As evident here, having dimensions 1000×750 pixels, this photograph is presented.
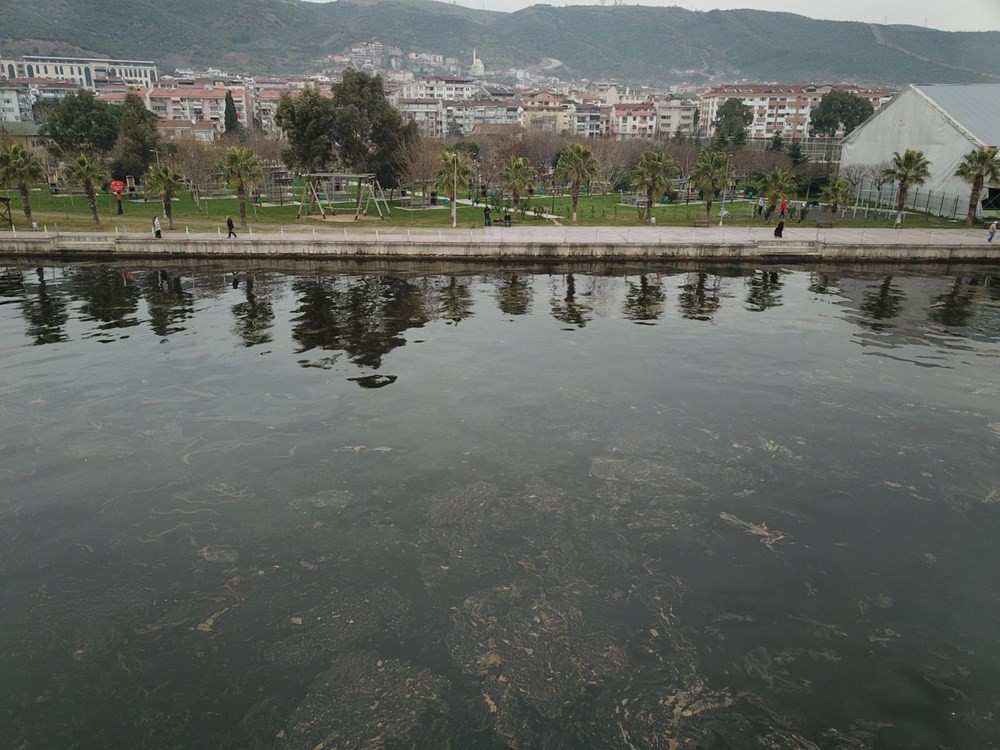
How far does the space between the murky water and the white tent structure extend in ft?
127

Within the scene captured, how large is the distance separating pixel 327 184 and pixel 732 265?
1888 inches

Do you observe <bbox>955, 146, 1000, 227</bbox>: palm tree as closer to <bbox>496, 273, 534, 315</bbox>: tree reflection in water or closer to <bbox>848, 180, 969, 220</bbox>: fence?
<bbox>848, 180, 969, 220</bbox>: fence

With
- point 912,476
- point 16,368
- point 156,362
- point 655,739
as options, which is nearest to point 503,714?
point 655,739

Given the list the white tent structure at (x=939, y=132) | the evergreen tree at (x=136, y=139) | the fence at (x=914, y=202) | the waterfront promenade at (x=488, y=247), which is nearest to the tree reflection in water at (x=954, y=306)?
the waterfront promenade at (x=488, y=247)

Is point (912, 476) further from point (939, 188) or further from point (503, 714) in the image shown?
point (939, 188)

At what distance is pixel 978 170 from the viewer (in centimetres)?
5059

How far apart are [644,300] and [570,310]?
4595mm

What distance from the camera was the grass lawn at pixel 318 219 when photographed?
171ft

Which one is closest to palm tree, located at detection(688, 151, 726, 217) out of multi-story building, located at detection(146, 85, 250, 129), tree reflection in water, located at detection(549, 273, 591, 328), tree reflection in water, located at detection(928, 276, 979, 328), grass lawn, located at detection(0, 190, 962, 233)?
grass lawn, located at detection(0, 190, 962, 233)

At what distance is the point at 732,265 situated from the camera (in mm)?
43844

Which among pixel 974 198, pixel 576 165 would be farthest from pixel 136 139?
pixel 974 198

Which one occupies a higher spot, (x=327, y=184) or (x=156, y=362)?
(x=327, y=184)

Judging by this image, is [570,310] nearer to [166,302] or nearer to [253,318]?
[253,318]

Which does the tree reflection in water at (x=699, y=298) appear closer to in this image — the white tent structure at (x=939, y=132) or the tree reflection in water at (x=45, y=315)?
the tree reflection in water at (x=45, y=315)
